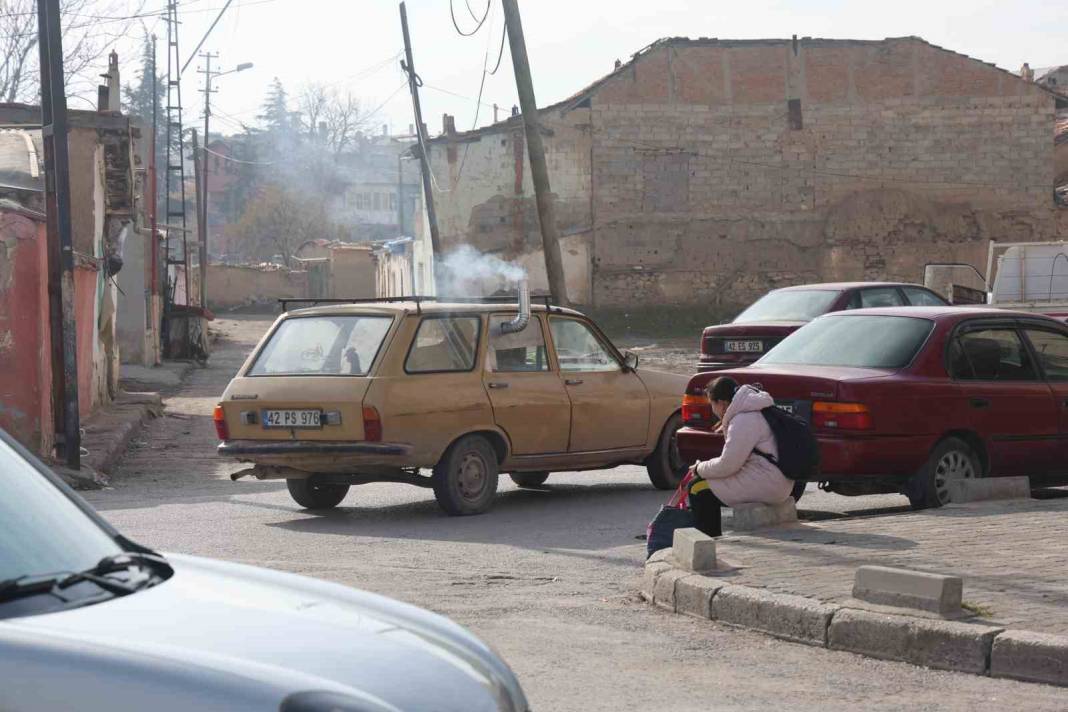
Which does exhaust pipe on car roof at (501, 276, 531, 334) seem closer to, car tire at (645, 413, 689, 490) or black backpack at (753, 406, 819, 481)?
car tire at (645, 413, 689, 490)

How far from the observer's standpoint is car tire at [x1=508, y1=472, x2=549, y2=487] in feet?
45.5

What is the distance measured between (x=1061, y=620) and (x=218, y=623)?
15.0 feet

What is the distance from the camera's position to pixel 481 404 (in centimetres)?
1178

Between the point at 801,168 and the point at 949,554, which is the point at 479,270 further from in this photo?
the point at 949,554

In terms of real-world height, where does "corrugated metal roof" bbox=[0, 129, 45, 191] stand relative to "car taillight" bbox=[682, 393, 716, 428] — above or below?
above

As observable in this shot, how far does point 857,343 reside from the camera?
10992 millimetres

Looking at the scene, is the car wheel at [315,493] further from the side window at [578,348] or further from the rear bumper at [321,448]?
the side window at [578,348]

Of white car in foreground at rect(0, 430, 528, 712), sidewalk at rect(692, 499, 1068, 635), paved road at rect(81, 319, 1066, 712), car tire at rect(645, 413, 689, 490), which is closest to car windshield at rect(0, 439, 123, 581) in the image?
white car in foreground at rect(0, 430, 528, 712)

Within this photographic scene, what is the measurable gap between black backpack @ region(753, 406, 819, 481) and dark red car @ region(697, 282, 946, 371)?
7.96 meters

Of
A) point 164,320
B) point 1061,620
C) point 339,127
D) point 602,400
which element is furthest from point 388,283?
point 339,127

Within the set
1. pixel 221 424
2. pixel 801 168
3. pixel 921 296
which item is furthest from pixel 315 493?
pixel 801 168

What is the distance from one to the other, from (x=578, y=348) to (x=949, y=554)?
5.02 metres

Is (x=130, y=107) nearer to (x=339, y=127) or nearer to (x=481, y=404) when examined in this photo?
(x=339, y=127)

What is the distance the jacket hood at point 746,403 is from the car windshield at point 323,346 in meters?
3.34
